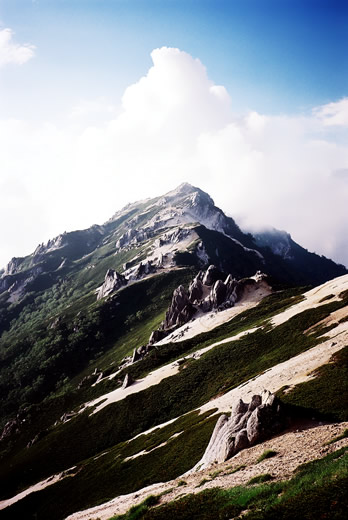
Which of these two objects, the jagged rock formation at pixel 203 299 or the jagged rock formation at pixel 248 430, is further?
the jagged rock formation at pixel 203 299

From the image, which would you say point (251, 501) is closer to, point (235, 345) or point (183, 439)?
point (183, 439)

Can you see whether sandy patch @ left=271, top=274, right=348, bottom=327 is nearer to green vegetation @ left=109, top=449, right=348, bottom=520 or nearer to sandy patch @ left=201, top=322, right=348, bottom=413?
sandy patch @ left=201, top=322, right=348, bottom=413

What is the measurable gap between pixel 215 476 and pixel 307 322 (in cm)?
5860

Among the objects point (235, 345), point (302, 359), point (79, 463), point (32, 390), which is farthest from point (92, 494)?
point (32, 390)

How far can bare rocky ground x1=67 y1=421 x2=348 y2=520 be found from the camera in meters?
21.8

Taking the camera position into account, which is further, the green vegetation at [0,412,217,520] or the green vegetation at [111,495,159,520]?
the green vegetation at [0,412,217,520]

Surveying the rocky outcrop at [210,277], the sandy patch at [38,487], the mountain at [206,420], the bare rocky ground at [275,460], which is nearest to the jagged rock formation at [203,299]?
the mountain at [206,420]

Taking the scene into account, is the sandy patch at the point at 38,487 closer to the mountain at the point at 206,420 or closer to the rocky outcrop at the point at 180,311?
the mountain at the point at 206,420

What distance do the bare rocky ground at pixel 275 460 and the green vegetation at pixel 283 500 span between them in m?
2.01

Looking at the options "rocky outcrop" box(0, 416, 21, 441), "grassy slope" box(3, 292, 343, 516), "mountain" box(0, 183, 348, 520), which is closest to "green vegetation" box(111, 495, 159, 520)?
"mountain" box(0, 183, 348, 520)

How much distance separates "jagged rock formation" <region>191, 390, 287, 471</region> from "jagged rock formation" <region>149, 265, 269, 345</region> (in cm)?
11141

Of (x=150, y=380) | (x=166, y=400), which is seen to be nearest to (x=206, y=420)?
(x=166, y=400)

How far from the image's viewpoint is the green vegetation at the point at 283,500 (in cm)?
1338

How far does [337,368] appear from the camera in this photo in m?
39.0
